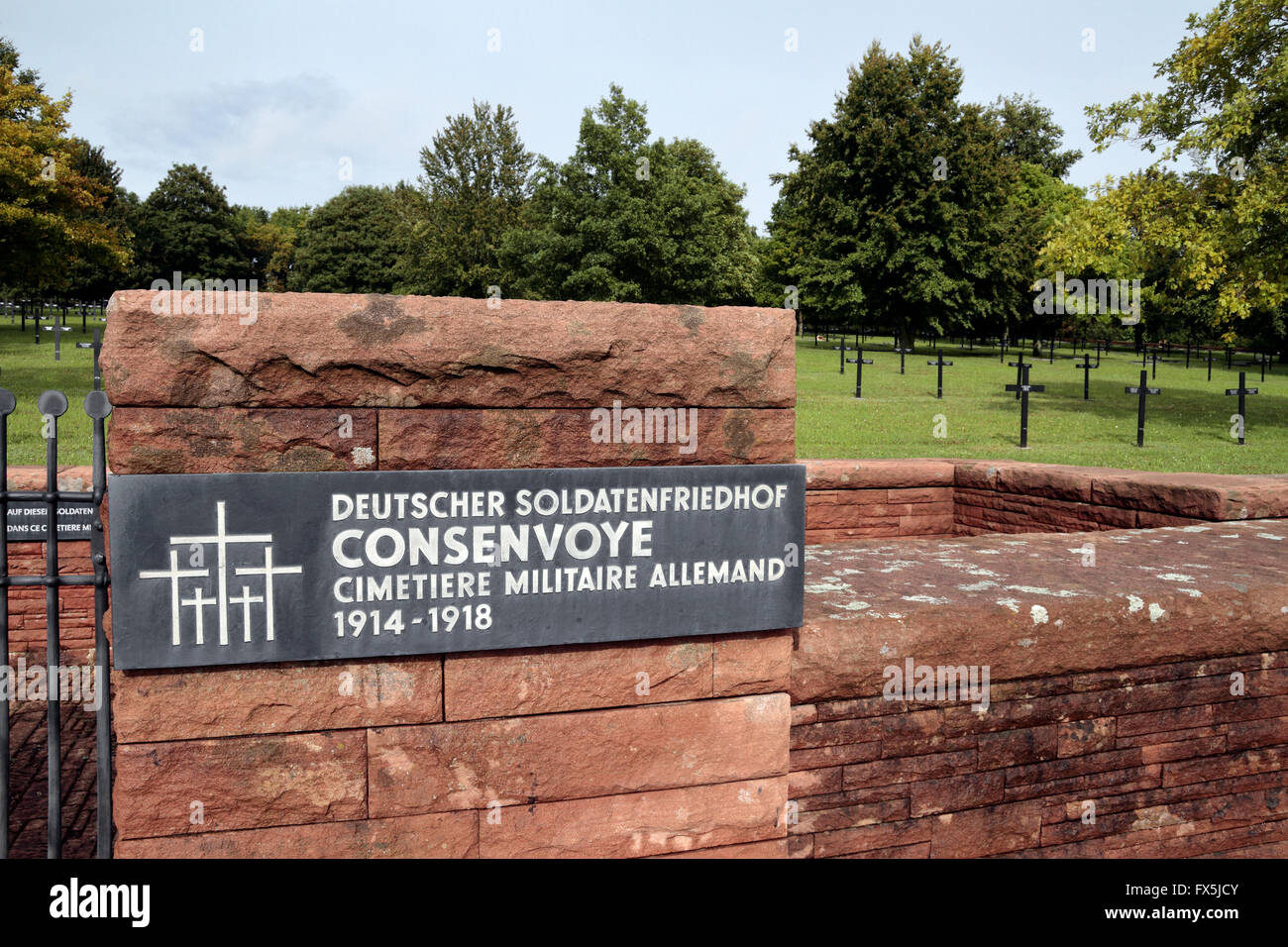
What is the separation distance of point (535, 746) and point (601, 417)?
0.98 m

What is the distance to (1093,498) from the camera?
6.63m

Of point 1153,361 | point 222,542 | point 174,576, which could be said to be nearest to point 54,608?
point 174,576

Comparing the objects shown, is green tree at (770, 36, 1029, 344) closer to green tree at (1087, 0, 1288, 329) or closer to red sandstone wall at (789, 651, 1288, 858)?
green tree at (1087, 0, 1288, 329)

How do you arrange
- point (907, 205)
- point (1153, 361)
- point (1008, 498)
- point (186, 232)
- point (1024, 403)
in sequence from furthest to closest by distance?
1. point (186, 232)
2. point (907, 205)
3. point (1153, 361)
4. point (1024, 403)
5. point (1008, 498)

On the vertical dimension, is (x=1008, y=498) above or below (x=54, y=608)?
below

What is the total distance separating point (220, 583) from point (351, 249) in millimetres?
52501

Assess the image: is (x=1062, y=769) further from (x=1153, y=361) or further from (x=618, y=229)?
(x=1153, y=361)

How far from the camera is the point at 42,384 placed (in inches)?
717

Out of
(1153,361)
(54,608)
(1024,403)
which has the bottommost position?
(54,608)

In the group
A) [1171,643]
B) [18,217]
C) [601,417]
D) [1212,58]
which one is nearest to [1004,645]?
[1171,643]

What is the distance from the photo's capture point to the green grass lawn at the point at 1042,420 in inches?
558

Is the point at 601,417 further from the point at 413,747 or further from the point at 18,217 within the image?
the point at 18,217

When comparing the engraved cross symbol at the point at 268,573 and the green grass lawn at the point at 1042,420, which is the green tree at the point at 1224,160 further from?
the engraved cross symbol at the point at 268,573

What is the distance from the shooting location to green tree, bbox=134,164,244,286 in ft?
157
